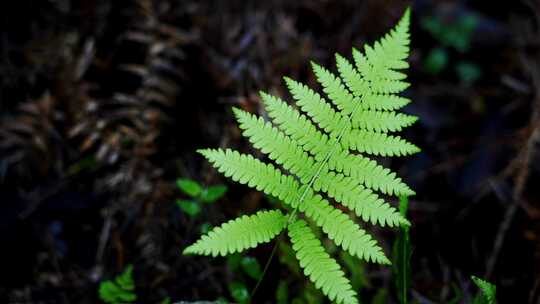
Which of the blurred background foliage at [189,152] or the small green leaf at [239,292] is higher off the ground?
the blurred background foliage at [189,152]

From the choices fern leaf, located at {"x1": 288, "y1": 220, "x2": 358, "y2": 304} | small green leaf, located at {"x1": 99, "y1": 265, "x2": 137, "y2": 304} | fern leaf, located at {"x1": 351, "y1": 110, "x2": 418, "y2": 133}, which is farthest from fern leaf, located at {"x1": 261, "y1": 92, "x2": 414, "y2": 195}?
small green leaf, located at {"x1": 99, "y1": 265, "x2": 137, "y2": 304}

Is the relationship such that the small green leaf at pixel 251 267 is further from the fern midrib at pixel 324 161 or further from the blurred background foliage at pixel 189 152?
the fern midrib at pixel 324 161

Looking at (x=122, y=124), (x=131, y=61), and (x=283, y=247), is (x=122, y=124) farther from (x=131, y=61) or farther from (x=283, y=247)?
(x=283, y=247)

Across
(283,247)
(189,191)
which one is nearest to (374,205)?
(283,247)

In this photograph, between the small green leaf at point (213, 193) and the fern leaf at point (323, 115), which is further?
the small green leaf at point (213, 193)

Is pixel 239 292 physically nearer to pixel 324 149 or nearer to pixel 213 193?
pixel 213 193

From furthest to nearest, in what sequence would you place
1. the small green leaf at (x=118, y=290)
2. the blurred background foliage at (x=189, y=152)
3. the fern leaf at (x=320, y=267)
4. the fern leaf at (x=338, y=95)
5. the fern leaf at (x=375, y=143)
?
the blurred background foliage at (x=189, y=152)
the small green leaf at (x=118, y=290)
the fern leaf at (x=338, y=95)
the fern leaf at (x=375, y=143)
the fern leaf at (x=320, y=267)

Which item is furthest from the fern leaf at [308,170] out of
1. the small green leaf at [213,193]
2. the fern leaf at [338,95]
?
the small green leaf at [213,193]

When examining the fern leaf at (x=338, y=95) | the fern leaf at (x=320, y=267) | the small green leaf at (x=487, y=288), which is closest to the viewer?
the fern leaf at (x=320, y=267)
